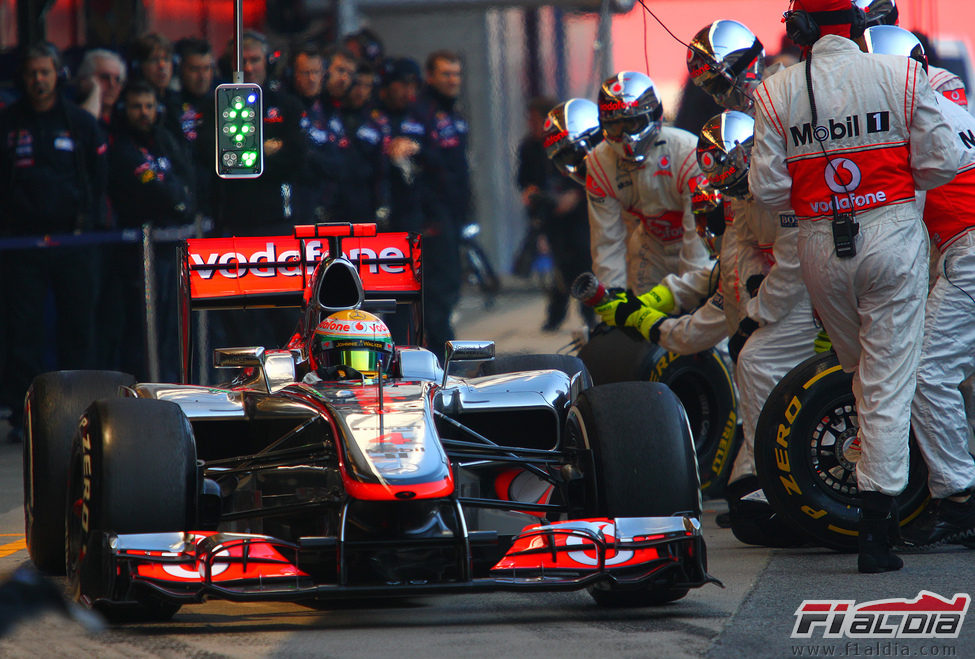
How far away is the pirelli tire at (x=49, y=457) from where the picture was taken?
599 cm

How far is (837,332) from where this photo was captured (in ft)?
19.9

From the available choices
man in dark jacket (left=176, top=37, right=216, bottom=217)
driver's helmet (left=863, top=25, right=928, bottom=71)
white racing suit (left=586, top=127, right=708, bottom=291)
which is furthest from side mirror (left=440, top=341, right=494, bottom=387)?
man in dark jacket (left=176, top=37, right=216, bottom=217)

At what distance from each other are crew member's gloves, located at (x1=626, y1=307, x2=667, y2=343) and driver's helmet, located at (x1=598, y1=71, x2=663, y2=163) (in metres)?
1.09

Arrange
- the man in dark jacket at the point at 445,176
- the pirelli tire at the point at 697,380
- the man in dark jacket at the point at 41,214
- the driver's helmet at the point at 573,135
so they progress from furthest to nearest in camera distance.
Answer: the man in dark jacket at the point at 445,176, the man in dark jacket at the point at 41,214, the driver's helmet at the point at 573,135, the pirelli tire at the point at 697,380

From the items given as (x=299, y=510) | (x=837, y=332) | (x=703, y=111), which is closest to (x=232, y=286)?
(x=299, y=510)

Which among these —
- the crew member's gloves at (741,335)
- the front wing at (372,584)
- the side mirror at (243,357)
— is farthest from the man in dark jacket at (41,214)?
the front wing at (372,584)

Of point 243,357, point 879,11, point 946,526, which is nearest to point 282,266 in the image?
point 243,357

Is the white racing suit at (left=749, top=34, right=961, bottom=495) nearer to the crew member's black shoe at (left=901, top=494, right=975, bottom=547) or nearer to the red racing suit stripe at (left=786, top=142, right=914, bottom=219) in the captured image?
the red racing suit stripe at (left=786, top=142, right=914, bottom=219)

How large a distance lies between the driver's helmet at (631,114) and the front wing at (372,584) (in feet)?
12.5

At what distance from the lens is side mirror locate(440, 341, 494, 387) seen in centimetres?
587

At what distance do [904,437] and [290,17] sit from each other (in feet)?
39.4

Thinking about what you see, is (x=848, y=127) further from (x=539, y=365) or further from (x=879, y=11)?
(x=879, y=11)

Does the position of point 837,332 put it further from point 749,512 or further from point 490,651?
point 490,651

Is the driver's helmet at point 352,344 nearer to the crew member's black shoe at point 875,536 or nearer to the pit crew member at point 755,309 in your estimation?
the pit crew member at point 755,309
